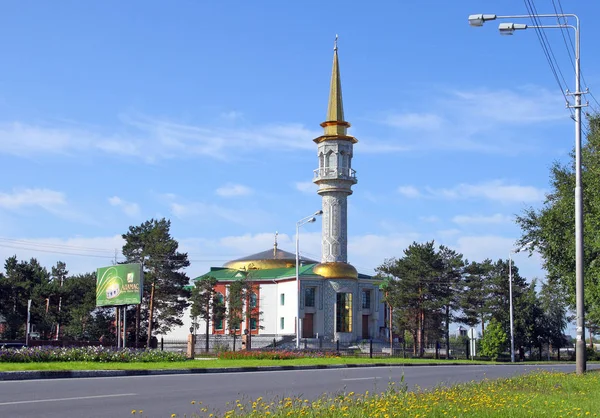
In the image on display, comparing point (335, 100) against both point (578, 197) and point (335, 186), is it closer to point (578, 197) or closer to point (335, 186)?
point (335, 186)

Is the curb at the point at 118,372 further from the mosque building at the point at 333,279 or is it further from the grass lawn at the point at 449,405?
the mosque building at the point at 333,279

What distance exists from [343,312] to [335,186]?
12.1 meters

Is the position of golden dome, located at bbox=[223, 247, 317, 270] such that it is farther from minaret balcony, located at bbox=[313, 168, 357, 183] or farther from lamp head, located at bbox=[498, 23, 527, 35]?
lamp head, located at bbox=[498, 23, 527, 35]

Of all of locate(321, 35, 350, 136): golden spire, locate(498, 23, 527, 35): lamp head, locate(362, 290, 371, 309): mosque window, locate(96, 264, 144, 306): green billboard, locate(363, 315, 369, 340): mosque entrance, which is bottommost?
locate(363, 315, 369, 340): mosque entrance

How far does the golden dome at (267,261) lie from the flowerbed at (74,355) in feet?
169

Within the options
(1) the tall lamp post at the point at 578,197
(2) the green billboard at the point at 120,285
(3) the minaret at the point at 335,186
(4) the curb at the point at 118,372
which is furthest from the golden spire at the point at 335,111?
(1) the tall lamp post at the point at 578,197

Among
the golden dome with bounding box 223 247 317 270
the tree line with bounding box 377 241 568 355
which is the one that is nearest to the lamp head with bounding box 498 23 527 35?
the tree line with bounding box 377 241 568 355

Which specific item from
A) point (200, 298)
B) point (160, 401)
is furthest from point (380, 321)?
point (160, 401)

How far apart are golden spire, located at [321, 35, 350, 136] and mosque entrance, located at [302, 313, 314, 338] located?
1777cm

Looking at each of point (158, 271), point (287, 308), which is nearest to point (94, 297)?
point (158, 271)

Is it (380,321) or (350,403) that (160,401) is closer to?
(350,403)

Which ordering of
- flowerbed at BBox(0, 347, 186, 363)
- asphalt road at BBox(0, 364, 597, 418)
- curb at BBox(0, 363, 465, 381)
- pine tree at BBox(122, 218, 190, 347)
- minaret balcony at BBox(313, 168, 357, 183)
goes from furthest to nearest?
minaret balcony at BBox(313, 168, 357, 183) → pine tree at BBox(122, 218, 190, 347) → flowerbed at BBox(0, 347, 186, 363) → curb at BBox(0, 363, 465, 381) → asphalt road at BBox(0, 364, 597, 418)

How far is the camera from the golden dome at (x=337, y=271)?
2800 inches

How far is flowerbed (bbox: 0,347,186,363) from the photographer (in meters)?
24.1
